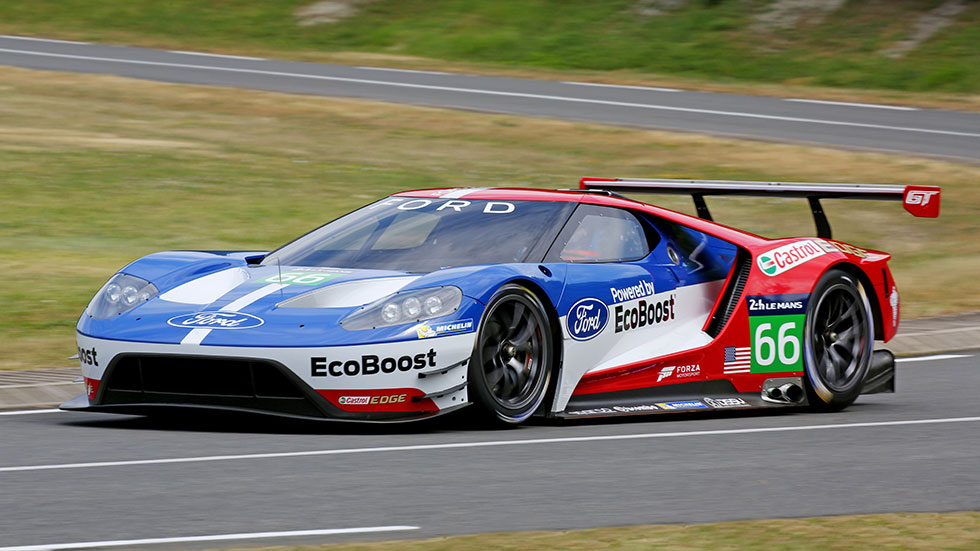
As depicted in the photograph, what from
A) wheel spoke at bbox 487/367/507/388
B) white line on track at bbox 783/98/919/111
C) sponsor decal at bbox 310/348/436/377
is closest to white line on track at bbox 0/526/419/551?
sponsor decal at bbox 310/348/436/377

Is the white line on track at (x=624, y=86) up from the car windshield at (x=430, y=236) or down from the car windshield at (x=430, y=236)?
up

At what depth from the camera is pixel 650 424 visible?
7.95 meters

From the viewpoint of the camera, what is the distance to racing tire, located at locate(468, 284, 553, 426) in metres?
7.25

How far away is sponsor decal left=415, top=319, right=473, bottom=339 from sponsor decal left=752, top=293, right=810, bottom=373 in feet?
6.86

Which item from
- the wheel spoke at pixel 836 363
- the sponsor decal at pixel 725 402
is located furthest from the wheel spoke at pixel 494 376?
the wheel spoke at pixel 836 363

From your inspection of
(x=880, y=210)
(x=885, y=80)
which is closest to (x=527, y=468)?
(x=880, y=210)

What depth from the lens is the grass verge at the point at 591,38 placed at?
94.0ft

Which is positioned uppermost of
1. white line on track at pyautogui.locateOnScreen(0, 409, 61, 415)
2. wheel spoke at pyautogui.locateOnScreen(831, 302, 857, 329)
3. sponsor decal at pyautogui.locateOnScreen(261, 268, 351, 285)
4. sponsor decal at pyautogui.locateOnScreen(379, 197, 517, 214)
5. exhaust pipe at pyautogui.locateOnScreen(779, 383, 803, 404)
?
sponsor decal at pyautogui.locateOnScreen(379, 197, 517, 214)

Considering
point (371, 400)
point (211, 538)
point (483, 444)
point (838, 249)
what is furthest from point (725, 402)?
point (211, 538)

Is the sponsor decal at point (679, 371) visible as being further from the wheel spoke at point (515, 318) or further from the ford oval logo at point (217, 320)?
the ford oval logo at point (217, 320)

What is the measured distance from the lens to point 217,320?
Result: 7.09 meters

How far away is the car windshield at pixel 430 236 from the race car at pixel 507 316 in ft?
0.05

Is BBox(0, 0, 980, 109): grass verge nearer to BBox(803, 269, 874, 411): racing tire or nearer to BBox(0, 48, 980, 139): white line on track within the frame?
BBox(0, 48, 980, 139): white line on track

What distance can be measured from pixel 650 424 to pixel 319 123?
1481cm
